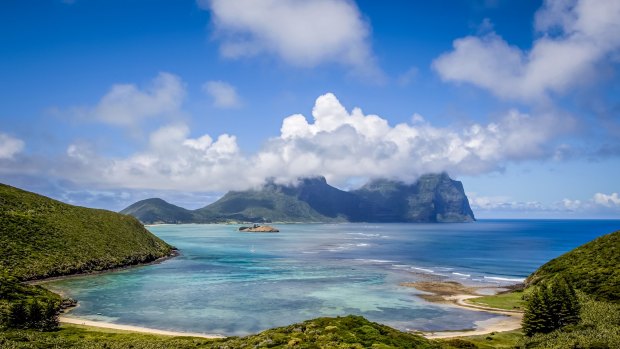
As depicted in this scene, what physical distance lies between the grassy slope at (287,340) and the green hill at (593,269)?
48167 mm

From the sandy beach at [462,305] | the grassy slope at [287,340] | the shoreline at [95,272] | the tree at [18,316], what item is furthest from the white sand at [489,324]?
the shoreline at [95,272]

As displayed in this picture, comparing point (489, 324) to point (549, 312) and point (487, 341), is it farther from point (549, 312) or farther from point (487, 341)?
point (549, 312)

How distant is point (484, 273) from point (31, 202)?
155 meters

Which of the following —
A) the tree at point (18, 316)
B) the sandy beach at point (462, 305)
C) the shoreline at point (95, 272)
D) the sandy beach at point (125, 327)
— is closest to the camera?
the tree at point (18, 316)

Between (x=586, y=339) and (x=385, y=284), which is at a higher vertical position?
(x=586, y=339)

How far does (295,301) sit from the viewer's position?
88.1 metres

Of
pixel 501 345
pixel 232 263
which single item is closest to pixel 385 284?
pixel 501 345

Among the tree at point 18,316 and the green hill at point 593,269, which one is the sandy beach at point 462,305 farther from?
the tree at point 18,316

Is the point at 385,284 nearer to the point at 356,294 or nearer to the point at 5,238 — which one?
the point at 356,294

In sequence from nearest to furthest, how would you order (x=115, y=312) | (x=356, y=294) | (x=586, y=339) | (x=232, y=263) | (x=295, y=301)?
(x=586, y=339) < (x=115, y=312) < (x=295, y=301) < (x=356, y=294) < (x=232, y=263)

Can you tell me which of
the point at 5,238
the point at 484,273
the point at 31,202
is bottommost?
the point at 484,273

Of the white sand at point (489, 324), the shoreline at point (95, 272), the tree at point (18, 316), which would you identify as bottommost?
the white sand at point (489, 324)

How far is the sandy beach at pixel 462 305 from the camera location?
6712 cm

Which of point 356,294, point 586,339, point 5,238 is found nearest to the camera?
point 586,339
